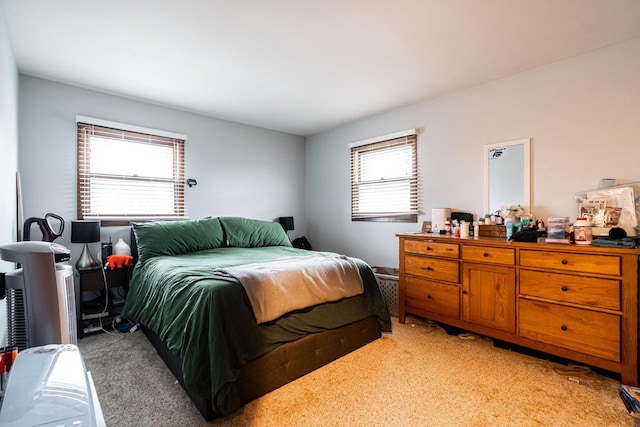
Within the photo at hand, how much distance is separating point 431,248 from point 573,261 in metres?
1.04

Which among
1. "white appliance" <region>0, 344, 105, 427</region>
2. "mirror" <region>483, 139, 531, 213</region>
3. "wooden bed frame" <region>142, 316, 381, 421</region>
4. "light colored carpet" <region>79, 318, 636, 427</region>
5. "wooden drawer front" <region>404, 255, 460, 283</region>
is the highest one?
"mirror" <region>483, 139, 531, 213</region>

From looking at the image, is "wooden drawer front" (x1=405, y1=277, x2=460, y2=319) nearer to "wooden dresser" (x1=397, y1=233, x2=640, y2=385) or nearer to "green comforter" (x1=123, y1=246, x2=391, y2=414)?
"wooden dresser" (x1=397, y1=233, x2=640, y2=385)

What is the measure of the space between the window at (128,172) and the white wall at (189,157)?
91 millimetres

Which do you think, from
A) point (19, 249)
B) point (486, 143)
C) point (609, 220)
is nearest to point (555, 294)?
point (609, 220)

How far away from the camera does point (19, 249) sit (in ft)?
3.75

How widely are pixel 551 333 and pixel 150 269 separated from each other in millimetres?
3185

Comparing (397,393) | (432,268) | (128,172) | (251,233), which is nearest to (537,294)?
(432,268)

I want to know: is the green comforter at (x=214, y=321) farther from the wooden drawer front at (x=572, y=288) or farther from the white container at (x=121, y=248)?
the wooden drawer front at (x=572, y=288)

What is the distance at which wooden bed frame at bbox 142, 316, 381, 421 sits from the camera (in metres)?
1.76

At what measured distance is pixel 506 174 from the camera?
2.89 m

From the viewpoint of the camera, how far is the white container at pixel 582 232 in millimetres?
2176

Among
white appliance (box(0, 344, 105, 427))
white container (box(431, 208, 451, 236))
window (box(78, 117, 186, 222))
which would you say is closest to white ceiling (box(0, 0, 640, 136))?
window (box(78, 117, 186, 222))

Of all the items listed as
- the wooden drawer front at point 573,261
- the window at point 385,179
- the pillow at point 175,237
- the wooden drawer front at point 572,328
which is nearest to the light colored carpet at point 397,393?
the wooden drawer front at point 572,328

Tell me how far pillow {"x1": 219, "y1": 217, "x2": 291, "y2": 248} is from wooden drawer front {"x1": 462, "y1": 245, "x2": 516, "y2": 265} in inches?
85.8
